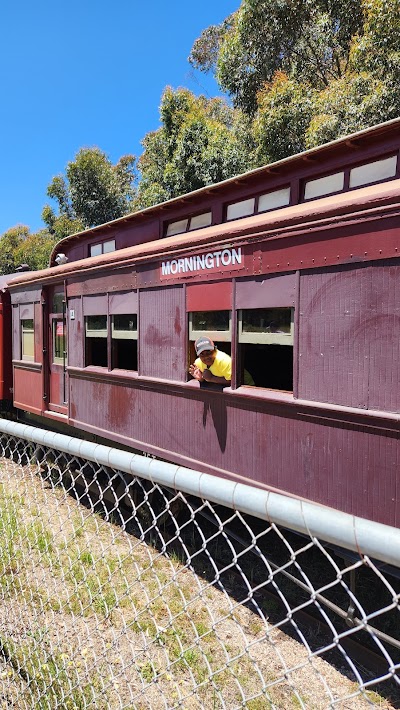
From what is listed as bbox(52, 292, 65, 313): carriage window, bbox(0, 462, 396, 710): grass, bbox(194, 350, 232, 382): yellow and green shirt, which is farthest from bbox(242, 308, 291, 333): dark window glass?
bbox(52, 292, 65, 313): carriage window

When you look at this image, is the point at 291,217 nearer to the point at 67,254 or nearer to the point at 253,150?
the point at 67,254

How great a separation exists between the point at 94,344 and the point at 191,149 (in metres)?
10.2

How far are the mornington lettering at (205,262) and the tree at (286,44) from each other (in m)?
11.2

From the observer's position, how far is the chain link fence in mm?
1653

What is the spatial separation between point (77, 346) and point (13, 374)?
2918mm

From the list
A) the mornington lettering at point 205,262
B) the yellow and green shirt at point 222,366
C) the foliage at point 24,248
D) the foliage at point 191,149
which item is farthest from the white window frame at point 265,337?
the foliage at point 24,248

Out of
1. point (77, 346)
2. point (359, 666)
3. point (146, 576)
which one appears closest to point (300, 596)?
point (359, 666)

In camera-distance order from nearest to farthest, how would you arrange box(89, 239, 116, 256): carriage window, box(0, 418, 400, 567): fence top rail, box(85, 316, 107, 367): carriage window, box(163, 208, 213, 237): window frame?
box(0, 418, 400, 567): fence top rail
box(163, 208, 213, 237): window frame
box(85, 316, 107, 367): carriage window
box(89, 239, 116, 256): carriage window

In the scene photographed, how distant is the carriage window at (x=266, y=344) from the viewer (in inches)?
152

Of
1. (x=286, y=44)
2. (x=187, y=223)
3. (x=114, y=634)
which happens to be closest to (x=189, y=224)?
(x=187, y=223)

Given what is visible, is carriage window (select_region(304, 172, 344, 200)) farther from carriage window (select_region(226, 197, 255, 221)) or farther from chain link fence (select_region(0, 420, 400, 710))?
chain link fence (select_region(0, 420, 400, 710))

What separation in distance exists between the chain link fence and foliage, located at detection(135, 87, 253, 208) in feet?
37.9

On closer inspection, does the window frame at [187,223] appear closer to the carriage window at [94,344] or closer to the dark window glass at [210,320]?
the dark window glass at [210,320]

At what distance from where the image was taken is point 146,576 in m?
4.58
